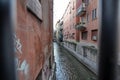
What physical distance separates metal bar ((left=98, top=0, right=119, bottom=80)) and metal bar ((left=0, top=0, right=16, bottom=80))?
0.96 feet

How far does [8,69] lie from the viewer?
539mm

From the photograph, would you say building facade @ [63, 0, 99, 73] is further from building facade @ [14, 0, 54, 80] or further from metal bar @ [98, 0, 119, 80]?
metal bar @ [98, 0, 119, 80]

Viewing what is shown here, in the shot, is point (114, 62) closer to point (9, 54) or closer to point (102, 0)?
point (102, 0)

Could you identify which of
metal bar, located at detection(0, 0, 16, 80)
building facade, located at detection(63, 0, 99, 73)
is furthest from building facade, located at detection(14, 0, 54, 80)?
building facade, located at detection(63, 0, 99, 73)

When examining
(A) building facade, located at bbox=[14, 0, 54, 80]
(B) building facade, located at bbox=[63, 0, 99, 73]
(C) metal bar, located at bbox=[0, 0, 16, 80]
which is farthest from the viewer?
(B) building facade, located at bbox=[63, 0, 99, 73]

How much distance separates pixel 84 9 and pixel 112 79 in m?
19.5

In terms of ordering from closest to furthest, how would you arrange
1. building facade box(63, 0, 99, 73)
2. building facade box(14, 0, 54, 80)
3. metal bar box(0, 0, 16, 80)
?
metal bar box(0, 0, 16, 80) < building facade box(14, 0, 54, 80) < building facade box(63, 0, 99, 73)

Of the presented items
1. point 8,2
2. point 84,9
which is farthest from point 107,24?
point 84,9

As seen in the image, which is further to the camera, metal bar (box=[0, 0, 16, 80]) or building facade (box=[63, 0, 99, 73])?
building facade (box=[63, 0, 99, 73])

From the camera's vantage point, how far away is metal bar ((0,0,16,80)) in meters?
0.51

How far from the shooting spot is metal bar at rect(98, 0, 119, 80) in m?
0.53

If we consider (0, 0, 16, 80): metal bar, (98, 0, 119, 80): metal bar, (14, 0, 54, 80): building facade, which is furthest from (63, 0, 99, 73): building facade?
(0, 0, 16, 80): metal bar

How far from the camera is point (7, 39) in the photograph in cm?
53

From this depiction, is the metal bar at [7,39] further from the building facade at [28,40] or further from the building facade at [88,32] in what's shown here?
the building facade at [88,32]
